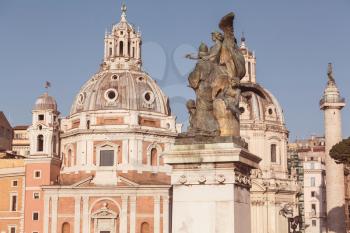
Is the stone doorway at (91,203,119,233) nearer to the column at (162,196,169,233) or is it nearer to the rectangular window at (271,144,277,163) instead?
the column at (162,196,169,233)

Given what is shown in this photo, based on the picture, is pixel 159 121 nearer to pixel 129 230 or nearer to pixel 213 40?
pixel 129 230

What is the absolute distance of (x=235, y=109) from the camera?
12.1m

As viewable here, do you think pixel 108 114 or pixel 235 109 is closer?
pixel 235 109

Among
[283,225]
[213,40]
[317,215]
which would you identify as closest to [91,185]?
[283,225]

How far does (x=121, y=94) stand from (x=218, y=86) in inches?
2159

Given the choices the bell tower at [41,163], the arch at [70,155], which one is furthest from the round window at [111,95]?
the bell tower at [41,163]

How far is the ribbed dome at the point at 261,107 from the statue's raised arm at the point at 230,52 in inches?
2267

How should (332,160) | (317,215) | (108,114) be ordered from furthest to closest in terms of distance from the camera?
(317,215) < (108,114) < (332,160)

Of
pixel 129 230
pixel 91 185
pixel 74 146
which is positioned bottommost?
pixel 129 230

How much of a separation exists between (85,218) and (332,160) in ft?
80.6

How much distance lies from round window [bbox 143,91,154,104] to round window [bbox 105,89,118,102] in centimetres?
306

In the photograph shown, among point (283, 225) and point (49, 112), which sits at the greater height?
point (49, 112)

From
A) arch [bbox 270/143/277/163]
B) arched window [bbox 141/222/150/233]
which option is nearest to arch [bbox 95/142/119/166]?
arched window [bbox 141/222/150/233]

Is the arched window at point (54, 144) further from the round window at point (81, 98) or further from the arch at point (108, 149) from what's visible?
the arch at point (108, 149)
